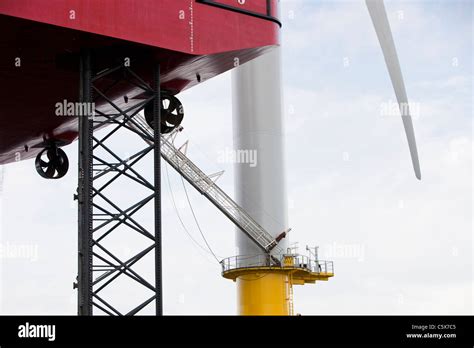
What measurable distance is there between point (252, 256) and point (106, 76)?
2743cm

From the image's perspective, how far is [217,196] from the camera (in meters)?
55.9

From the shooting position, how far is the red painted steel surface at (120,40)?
26.9 metres

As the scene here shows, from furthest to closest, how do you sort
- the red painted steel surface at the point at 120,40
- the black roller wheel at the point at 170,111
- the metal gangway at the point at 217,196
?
1. the metal gangway at the point at 217,196
2. the black roller wheel at the point at 170,111
3. the red painted steel surface at the point at 120,40

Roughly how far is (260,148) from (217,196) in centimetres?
369

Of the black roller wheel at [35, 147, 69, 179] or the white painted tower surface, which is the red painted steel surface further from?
the white painted tower surface

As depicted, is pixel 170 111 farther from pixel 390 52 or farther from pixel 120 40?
pixel 390 52

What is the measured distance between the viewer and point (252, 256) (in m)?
56.3

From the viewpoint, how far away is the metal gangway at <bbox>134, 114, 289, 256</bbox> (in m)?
55.2

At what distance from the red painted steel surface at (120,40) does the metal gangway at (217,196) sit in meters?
21.4

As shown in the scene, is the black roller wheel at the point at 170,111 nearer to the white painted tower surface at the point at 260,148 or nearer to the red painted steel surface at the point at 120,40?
the red painted steel surface at the point at 120,40

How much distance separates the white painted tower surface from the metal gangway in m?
0.41

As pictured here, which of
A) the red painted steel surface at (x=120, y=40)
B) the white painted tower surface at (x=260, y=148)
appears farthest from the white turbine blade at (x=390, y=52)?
the white painted tower surface at (x=260, y=148)
